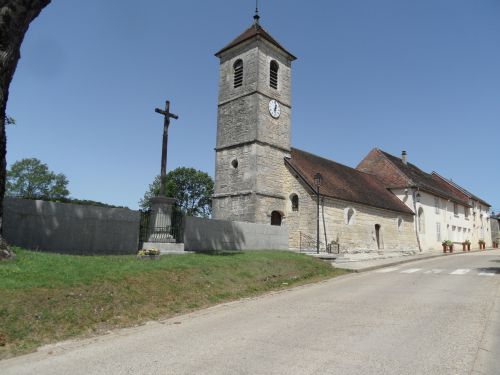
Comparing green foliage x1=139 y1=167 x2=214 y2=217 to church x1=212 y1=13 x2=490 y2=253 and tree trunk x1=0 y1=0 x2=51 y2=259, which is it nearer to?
church x1=212 y1=13 x2=490 y2=253

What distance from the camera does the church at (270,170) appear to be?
22750 millimetres

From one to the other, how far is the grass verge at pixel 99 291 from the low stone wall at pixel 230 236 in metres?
3.46

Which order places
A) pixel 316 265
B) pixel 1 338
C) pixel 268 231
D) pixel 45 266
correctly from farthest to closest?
pixel 268 231, pixel 316 265, pixel 45 266, pixel 1 338

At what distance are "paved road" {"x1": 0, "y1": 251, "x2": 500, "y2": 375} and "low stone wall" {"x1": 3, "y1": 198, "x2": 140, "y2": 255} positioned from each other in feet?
18.7

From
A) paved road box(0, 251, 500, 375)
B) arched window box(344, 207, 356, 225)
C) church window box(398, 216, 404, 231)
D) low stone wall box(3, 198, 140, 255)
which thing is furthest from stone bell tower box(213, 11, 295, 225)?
paved road box(0, 251, 500, 375)

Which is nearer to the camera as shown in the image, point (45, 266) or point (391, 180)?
point (45, 266)

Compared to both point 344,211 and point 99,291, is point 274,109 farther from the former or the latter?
point 99,291

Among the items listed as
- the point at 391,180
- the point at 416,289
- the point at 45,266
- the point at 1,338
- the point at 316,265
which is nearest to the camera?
the point at 1,338

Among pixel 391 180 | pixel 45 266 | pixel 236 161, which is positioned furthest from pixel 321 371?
pixel 391 180

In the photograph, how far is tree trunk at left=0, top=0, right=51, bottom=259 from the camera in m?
8.02

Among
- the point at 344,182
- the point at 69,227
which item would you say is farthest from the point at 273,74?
the point at 69,227

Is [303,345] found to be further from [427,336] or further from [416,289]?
[416,289]

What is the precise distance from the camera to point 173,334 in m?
5.96

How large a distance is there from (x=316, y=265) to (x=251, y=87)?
13237mm
